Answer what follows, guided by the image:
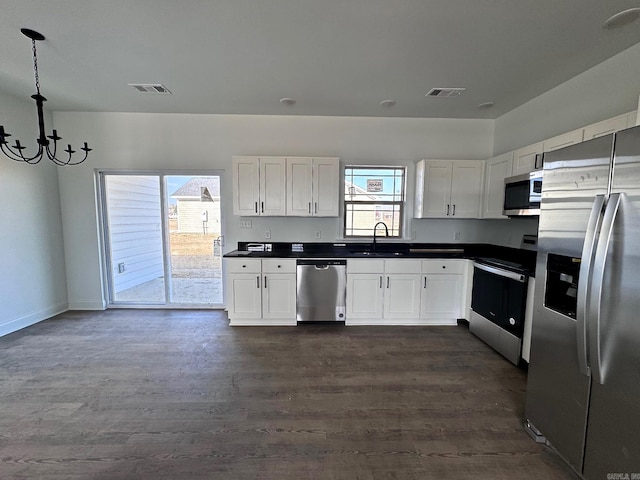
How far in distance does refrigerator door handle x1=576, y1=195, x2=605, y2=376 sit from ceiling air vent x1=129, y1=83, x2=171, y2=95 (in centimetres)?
394

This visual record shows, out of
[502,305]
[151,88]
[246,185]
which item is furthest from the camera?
[246,185]

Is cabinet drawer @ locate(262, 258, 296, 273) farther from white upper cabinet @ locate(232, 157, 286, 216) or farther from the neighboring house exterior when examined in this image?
the neighboring house exterior

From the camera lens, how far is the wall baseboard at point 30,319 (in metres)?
3.25

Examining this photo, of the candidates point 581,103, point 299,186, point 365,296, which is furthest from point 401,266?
point 581,103

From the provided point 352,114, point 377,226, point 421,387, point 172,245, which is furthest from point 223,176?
point 421,387

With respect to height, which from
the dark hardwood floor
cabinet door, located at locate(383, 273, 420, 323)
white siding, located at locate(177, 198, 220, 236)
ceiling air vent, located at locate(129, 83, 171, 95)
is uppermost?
ceiling air vent, located at locate(129, 83, 171, 95)

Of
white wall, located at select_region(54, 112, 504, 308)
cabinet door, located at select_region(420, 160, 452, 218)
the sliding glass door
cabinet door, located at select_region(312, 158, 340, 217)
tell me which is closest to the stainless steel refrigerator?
cabinet door, located at select_region(420, 160, 452, 218)

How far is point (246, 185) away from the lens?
3674 mm

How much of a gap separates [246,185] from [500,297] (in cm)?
340

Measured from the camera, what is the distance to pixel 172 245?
411cm

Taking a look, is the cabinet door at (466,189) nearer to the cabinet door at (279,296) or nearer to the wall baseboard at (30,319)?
the cabinet door at (279,296)

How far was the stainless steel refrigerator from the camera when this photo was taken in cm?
121

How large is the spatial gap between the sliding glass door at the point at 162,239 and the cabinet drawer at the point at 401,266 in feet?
8.32

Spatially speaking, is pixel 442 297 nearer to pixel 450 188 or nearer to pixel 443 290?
pixel 443 290
